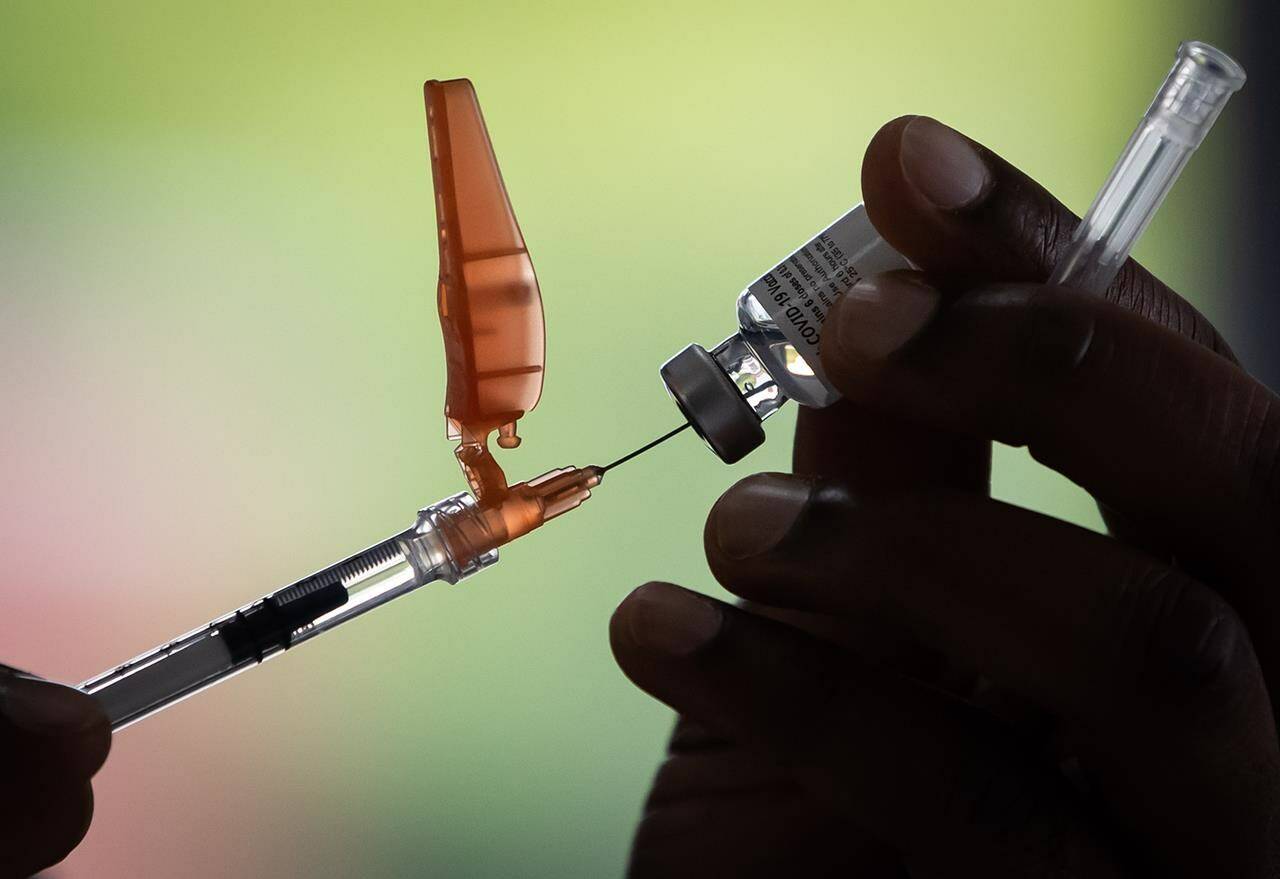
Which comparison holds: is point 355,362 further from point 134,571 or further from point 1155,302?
point 1155,302

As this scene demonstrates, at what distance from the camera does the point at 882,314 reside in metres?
0.78

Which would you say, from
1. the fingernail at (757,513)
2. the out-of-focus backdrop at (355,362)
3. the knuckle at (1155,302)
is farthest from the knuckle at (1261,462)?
the out-of-focus backdrop at (355,362)

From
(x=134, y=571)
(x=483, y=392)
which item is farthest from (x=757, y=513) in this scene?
(x=134, y=571)

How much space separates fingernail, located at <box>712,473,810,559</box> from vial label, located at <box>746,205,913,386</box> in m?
0.11

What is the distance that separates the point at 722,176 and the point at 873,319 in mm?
886

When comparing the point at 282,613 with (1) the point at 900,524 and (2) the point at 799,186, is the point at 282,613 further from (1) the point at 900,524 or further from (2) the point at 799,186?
(2) the point at 799,186

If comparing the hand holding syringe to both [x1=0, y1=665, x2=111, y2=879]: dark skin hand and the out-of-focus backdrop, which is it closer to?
[x1=0, y1=665, x2=111, y2=879]: dark skin hand

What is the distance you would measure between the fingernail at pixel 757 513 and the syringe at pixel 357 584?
14 cm

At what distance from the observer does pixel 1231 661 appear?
0.77 metres

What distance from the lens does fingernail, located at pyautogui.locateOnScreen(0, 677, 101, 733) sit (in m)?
0.74

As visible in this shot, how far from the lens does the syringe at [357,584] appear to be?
2.96ft

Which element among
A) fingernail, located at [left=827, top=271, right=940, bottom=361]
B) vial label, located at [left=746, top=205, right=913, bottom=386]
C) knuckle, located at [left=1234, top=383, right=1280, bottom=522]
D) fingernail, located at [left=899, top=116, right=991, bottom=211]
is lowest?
knuckle, located at [left=1234, top=383, right=1280, bottom=522]

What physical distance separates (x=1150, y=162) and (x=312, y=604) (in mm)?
787

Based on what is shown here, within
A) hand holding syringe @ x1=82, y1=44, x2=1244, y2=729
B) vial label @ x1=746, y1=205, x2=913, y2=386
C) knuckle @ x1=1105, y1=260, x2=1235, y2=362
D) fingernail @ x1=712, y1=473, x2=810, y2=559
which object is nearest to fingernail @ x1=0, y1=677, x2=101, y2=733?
hand holding syringe @ x1=82, y1=44, x2=1244, y2=729
